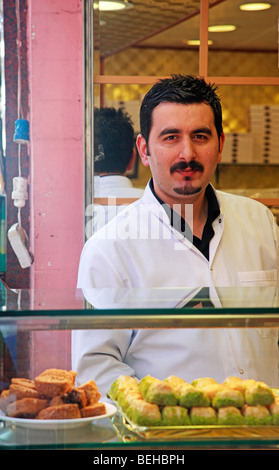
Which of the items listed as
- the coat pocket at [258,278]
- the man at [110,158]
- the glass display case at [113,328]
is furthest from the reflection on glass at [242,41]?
the glass display case at [113,328]

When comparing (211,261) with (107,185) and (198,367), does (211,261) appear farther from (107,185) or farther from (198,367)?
(107,185)

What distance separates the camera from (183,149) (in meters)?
2.05

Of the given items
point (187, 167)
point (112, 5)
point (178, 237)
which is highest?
point (112, 5)

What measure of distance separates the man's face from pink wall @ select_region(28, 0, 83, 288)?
76 cm

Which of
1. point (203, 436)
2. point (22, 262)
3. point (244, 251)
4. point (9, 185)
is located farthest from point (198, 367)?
point (9, 185)

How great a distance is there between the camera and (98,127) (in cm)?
273

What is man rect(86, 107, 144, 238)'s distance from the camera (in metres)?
2.75

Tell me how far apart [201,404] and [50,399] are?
28 centimetres

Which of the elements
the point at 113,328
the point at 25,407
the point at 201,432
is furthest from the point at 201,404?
the point at 25,407

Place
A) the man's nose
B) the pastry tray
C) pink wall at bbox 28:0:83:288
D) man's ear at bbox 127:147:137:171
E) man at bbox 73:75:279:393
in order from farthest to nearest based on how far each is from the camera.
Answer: man's ear at bbox 127:147:137:171 → pink wall at bbox 28:0:83:288 → the man's nose → man at bbox 73:75:279:393 → the pastry tray

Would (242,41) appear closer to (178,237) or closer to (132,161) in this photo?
(132,161)

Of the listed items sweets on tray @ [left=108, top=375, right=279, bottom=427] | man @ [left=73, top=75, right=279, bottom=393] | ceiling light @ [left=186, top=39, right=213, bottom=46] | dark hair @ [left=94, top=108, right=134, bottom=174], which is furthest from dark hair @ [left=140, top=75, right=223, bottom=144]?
sweets on tray @ [left=108, top=375, right=279, bottom=427]

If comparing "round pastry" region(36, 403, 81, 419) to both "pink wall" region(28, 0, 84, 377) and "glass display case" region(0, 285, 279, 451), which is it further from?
"pink wall" region(28, 0, 84, 377)
